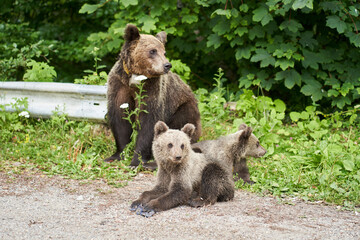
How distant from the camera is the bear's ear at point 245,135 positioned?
17.5ft

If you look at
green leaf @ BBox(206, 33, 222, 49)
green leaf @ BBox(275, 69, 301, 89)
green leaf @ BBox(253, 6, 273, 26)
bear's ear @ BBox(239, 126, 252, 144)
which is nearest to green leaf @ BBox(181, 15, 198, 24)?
green leaf @ BBox(206, 33, 222, 49)

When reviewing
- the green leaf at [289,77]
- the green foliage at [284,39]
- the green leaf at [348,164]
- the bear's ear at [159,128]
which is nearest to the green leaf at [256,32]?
the green foliage at [284,39]

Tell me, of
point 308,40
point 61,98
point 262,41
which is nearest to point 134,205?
point 61,98

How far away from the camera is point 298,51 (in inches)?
309

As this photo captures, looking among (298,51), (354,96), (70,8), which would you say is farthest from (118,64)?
(70,8)

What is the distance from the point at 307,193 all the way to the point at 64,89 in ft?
12.6

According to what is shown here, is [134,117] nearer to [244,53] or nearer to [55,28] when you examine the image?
[244,53]

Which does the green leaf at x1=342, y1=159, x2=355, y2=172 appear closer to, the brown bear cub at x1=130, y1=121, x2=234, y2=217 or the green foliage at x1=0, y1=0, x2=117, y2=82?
the brown bear cub at x1=130, y1=121, x2=234, y2=217

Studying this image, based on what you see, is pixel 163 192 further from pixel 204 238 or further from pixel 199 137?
pixel 199 137

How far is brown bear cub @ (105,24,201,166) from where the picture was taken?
19.0 feet

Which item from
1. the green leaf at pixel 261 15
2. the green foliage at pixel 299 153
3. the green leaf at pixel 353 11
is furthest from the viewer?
the green leaf at pixel 261 15

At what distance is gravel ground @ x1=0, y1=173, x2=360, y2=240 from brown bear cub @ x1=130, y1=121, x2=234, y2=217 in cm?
12

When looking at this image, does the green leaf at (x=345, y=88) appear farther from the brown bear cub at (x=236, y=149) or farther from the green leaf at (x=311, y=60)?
the brown bear cub at (x=236, y=149)

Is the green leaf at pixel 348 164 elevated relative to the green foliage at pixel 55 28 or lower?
lower
